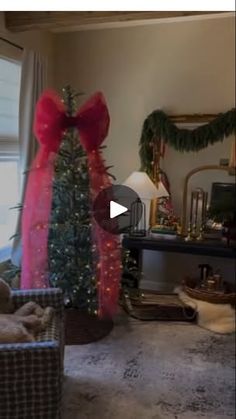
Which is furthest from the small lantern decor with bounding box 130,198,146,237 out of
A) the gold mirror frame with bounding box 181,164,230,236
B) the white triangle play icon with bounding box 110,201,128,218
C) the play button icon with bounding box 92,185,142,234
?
the gold mirror frame with bounding box 181,164,230,236

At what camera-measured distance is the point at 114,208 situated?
2.77 metres

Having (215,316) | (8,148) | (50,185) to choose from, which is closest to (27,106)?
(8,148)

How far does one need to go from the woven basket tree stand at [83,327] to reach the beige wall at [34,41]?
202cm

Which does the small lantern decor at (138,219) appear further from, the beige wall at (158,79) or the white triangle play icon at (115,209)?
the beige wall at (158,79)

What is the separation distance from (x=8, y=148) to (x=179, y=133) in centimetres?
140

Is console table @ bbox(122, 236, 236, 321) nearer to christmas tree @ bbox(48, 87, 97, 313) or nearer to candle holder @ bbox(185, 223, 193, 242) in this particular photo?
candle holder @ bbox(185, 223, 193, 242)

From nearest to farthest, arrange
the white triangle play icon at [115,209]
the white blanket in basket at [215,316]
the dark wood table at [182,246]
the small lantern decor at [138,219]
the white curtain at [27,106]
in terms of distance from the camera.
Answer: the white triangle play icon at [115,209]
the white blanket in basket at [215,316]
the dark wood table at [182,246]
the small lantern decor at [138,219]
the white curtain at [27,106]

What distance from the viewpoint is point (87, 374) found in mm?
2250

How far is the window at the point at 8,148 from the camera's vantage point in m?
3.14

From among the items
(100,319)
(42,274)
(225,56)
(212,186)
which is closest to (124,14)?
(225,56)

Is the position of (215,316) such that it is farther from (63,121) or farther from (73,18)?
(73,18)

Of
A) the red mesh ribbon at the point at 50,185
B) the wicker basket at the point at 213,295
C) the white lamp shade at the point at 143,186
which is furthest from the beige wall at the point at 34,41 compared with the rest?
the wicker basket at the point at 213,295

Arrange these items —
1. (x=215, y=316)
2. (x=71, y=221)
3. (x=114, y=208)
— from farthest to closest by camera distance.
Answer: (x=215, y=316)
(x=114, y=208)
(x=71, y=221)

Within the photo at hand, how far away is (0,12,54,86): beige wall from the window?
157 millimetres
